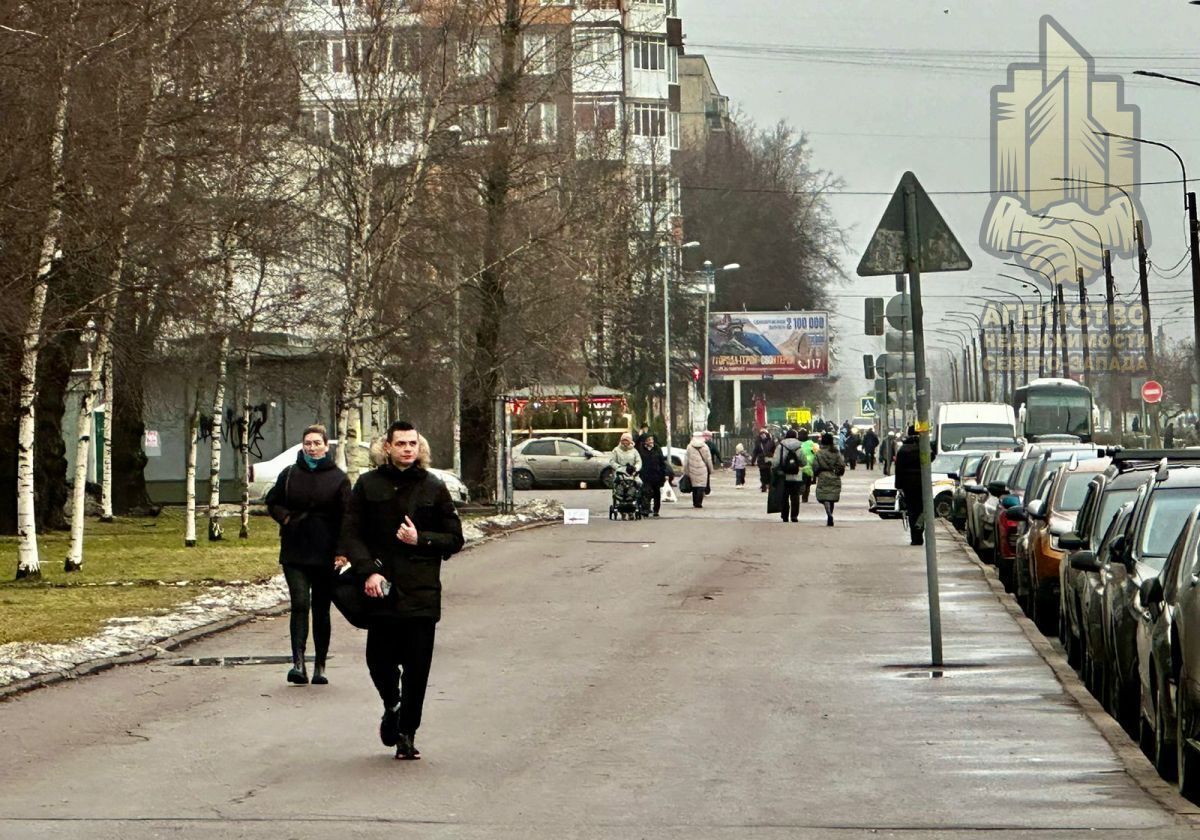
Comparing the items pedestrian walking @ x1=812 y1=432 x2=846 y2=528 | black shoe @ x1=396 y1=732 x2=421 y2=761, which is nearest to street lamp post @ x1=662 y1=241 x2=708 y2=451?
pedestrian walking @ x1=812 y1=432 x2=846 y2=528

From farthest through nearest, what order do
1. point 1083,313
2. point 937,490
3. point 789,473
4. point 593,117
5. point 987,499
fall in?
point 1083,313 → point 593,117 → point 937,490 → point 789,473 → point 987,499

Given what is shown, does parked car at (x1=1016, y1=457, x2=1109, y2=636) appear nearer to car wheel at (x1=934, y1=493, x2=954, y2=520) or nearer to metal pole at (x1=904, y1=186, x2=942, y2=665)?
metal pole at (x1=904, y1=186, x2=942, y2=665)

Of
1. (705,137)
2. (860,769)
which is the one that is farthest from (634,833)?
(705,137)

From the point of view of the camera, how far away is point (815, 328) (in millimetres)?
99750

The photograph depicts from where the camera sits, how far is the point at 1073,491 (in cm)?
1997

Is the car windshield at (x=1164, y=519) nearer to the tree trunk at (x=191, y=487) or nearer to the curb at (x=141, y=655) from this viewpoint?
the curb at (x=141, y=655)

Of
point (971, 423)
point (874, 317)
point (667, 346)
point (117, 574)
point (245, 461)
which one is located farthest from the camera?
point (667, 346)

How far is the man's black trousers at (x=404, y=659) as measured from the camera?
10.6m

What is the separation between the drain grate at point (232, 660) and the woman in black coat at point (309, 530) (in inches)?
53.2

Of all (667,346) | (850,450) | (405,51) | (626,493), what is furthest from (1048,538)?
(850,450)

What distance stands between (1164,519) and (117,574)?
616 inches

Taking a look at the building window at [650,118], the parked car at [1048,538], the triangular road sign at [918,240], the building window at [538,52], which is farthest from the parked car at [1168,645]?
the building window at [650,118]

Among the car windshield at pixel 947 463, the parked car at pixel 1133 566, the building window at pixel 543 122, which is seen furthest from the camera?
the car windshield at pixel 947 463

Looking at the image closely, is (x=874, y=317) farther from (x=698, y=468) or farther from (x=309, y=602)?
(x=309, y=602)
